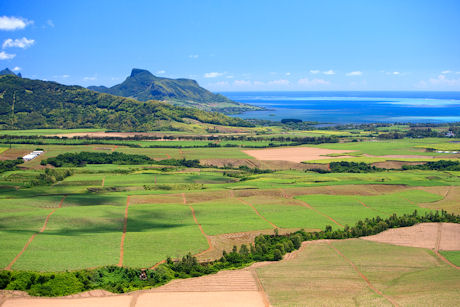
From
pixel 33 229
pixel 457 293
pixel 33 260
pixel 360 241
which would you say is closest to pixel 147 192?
pixel 33 229

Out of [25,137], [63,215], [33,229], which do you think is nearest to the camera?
[33,229]

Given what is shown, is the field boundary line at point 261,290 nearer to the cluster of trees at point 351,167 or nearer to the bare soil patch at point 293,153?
the cluster of trees at point 351,167

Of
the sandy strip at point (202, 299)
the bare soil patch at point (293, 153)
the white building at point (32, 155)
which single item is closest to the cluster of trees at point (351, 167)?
the bare soil patch at point (293, 153)

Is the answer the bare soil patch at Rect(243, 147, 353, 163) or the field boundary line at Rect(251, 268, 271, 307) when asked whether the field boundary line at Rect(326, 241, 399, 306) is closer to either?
the field boundary line at Rect(251, 268, 271, 307)

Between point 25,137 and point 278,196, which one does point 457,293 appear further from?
point 25,137

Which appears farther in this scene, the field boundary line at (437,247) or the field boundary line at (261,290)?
the field boundary line at (437,247)

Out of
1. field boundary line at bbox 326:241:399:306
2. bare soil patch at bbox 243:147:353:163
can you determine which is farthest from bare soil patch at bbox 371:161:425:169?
field boundary line at bbox 326:241:399:306
